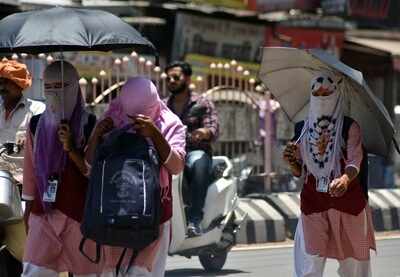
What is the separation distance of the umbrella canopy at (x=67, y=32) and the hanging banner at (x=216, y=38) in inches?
554

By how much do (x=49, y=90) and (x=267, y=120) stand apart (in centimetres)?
874

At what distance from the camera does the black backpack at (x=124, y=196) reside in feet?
17.3

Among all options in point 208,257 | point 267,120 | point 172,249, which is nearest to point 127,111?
point 172,249

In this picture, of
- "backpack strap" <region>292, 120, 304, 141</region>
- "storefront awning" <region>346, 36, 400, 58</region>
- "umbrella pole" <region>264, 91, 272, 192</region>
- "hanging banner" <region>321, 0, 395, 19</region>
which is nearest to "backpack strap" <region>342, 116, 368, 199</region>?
"backpack strap" <region>292, 120, 304, 141</region>

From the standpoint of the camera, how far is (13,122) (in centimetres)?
684

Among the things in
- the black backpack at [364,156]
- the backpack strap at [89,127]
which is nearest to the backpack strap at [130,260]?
the backpack strap at [89,127]

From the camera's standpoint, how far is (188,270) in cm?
1020

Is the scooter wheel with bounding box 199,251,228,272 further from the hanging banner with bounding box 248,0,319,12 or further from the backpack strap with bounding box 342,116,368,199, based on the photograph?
the hanging banner with bounding box 248,0,319,12

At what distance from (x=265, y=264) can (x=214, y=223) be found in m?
0.86

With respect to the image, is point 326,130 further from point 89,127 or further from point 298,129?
point 89,127

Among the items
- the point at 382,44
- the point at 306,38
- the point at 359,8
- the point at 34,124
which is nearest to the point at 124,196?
the point at 34,124

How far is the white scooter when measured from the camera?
928 centimetres

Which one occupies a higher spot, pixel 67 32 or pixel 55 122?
pixel 67 32

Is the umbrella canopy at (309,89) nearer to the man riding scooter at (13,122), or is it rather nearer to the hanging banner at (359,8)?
the man riding scooter at (13,122)
